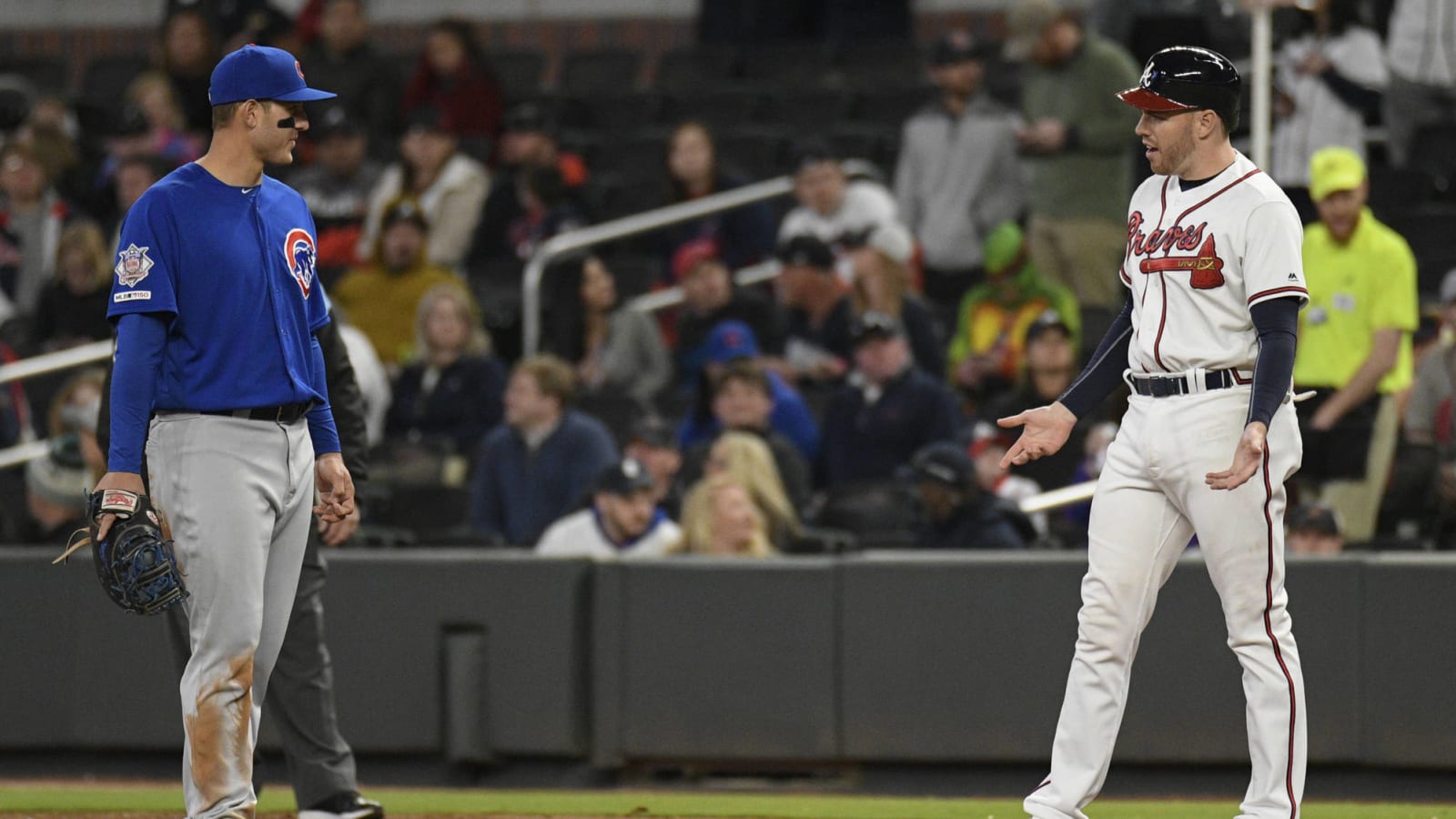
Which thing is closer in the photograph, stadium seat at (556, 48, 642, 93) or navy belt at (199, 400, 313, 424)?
navy belt at (199, 400, 313, 424)

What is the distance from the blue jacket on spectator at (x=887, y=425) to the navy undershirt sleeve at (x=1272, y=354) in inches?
170

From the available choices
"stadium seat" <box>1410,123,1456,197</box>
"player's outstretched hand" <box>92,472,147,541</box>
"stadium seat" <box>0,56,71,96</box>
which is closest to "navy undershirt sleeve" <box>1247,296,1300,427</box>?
"player's outstretched hand" <box>92,472,147,541</box>

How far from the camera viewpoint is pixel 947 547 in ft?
25.2

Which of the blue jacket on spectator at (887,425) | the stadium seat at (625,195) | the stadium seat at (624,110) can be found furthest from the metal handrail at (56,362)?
the stadium seat at (624,110)

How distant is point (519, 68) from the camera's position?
14.1 meters

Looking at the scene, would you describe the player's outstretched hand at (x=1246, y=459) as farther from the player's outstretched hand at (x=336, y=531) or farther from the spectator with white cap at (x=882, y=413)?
the spectator with white cap at (x=882, y=413)

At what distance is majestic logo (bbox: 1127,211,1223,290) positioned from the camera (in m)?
4.49

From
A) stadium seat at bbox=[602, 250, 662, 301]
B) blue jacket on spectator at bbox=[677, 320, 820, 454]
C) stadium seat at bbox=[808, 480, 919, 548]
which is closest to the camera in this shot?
stadium seat at bbox=[808, 480, 919, 548]

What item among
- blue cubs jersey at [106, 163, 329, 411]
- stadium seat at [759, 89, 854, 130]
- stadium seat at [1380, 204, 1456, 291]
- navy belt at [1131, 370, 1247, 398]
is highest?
stadium seat at [759, 89, 854, 130]

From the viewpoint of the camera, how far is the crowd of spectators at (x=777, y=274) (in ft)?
26.6

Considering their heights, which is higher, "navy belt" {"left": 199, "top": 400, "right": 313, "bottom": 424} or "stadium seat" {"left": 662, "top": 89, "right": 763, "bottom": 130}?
"stadium seat" {"left": 662, "top": 89, "right": 763, "bottom": 130}

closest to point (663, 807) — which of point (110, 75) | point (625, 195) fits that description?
point (625, 195)

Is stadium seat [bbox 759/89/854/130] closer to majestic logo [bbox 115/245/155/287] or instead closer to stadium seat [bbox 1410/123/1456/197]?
stadium seat [bbox 1410/123/1456/197]

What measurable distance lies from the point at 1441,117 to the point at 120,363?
8.60m
